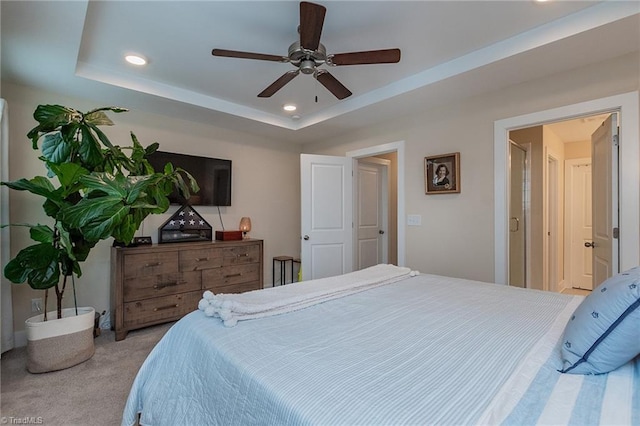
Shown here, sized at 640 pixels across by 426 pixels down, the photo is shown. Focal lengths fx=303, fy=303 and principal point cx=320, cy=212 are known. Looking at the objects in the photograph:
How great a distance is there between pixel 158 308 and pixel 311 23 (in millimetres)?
2868

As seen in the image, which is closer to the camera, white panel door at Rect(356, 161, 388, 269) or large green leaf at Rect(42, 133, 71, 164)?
large green leaf at Rect(42, 133, 71, 164)

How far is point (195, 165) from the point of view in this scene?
12.3 ft

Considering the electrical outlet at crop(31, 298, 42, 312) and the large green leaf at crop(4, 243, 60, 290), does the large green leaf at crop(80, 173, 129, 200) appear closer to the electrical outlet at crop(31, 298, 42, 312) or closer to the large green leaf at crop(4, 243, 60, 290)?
the large green leaf at crop(4, 243, 60, 290)

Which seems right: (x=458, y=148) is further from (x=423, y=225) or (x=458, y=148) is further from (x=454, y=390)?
(x=454, y=390)

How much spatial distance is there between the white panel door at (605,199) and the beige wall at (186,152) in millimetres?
3637

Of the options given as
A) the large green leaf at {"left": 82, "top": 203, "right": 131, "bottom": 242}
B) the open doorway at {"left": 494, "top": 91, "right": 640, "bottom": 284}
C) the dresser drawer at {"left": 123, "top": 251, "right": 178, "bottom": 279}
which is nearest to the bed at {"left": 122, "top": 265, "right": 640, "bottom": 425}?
the open doorway at {"left": 494, "top": 91, "right": 640, "bottom": 284}

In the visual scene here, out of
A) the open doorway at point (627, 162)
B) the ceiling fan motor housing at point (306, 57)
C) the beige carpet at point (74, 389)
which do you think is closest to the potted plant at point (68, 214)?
the beige carpet at point (74, 389)

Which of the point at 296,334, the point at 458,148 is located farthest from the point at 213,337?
the point at 458,148

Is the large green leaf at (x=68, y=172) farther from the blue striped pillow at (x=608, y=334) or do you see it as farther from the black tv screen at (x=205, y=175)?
the blue striped pillow at (x=608, y=334)

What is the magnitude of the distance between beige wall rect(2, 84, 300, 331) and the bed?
2269mm

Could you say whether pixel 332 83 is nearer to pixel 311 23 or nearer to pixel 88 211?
pixel 311 23

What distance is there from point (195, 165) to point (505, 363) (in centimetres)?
367

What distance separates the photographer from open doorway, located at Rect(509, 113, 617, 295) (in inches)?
145

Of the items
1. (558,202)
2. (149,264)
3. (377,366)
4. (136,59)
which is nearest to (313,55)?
(136,59)
